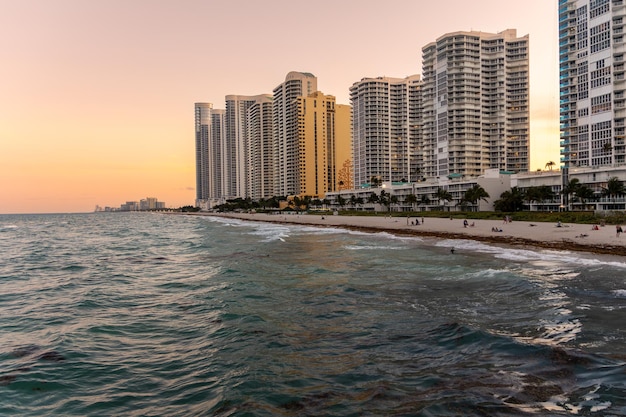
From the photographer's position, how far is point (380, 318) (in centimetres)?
1291

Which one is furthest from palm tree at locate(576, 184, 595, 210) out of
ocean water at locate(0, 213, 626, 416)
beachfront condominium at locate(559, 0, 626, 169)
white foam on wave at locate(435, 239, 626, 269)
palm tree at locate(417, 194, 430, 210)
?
ocean water at locate(0, 213, 626, 416)

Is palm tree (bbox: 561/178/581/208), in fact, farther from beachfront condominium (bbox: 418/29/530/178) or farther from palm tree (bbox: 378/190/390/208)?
beachfront condominium (bbox: 418/29/530/178)

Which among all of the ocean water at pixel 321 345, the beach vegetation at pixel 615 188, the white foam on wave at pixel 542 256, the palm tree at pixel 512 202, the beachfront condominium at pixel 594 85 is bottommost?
the white foam on wave at pixel 542 256

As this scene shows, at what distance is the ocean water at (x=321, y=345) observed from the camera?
743 centimetres

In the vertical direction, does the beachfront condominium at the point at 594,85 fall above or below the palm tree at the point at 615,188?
above

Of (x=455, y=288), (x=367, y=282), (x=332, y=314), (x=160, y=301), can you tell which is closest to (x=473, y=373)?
(x=332, y=314)

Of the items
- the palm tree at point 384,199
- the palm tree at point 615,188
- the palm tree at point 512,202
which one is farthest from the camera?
the palm tree at point 384,199

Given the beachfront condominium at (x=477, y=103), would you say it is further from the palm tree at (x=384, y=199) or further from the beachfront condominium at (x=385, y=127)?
the beachfront condominium at (x=385, y=127)

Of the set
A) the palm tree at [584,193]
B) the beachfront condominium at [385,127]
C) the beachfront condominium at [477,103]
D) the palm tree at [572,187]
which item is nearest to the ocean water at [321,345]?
the palm tree at [584,193]

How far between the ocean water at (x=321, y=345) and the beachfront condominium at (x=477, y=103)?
138 m

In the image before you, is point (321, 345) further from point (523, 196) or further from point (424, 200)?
point (424, 200)

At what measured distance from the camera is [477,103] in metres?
151

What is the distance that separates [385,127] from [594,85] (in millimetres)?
95672

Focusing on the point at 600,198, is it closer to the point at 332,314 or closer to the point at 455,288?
the point at 455,288
